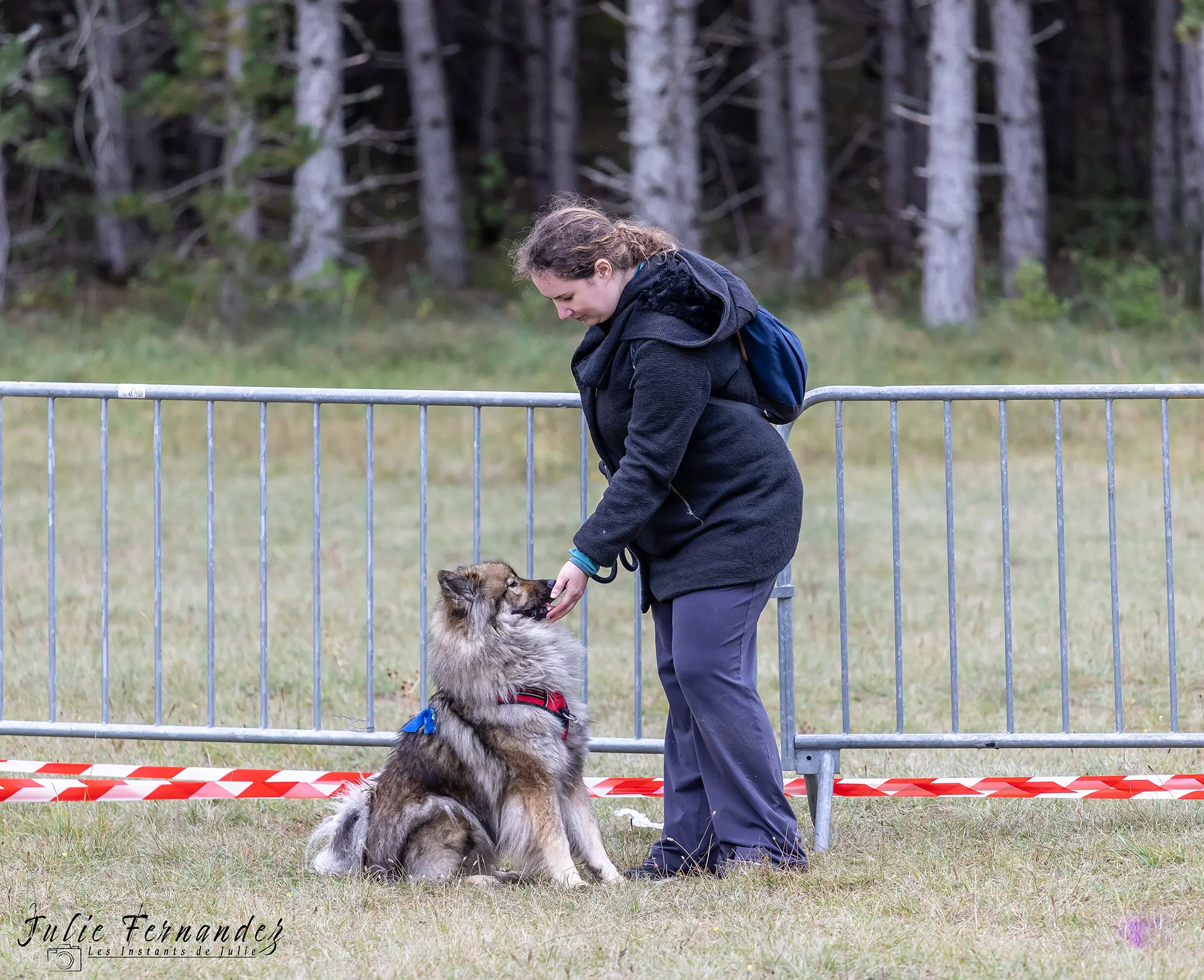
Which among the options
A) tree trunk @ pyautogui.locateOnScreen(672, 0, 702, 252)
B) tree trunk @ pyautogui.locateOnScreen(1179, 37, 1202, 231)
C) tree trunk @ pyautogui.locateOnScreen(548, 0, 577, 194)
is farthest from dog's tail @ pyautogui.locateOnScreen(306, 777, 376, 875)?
tree trunk @ pyautogui.locateOnScreen(548, 0, 577, 194)

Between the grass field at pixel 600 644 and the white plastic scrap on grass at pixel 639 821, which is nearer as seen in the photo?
the grass field at pixel 600 644

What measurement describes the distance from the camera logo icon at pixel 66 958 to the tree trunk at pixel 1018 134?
1558cm

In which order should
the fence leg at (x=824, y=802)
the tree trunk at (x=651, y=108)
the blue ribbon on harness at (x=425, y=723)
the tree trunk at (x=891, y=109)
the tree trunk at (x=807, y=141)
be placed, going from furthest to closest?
1. the tree trunk at (x=891, y=109)
2. the tree trunk at (x=807, y=141)
3. the tree trunk at (x=651, y=108)
4. the fence leg at (x=824, y=802)
5. the blue ribbon on harness at (x=425, y=723)

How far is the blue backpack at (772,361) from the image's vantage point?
412cm

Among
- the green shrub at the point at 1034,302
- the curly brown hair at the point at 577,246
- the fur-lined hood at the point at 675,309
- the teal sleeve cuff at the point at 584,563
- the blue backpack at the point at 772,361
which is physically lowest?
the teal sleeve cuff at the point at 584,563

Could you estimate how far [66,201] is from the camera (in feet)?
70.5

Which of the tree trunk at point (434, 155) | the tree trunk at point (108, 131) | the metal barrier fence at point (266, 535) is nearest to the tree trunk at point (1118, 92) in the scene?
the tree trunk at point (434, 155)

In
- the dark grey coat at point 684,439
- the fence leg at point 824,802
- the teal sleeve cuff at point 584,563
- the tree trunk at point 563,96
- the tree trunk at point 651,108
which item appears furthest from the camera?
the tree trunk at point 563,96

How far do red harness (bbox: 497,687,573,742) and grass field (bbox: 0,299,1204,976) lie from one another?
51cm

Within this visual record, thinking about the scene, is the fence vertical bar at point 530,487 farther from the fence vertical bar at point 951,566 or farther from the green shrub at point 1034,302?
the green shrub at point 1034,302

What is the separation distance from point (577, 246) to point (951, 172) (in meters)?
12.8

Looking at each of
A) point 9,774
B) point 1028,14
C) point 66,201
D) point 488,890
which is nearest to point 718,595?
point 488,890

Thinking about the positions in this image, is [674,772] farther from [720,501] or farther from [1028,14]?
[1028,14]

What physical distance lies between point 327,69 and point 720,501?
566 inches
